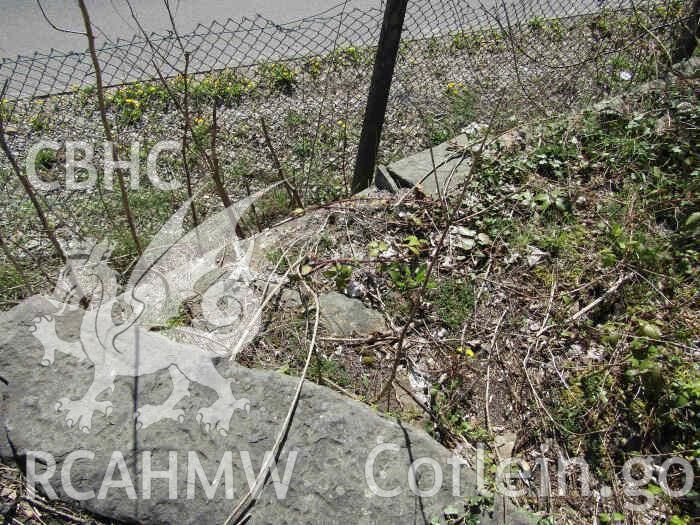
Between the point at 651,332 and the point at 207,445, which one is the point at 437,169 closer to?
the point at 651,332

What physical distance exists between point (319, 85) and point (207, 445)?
12.5 ft

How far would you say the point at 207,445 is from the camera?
1852mm

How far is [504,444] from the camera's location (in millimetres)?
2139

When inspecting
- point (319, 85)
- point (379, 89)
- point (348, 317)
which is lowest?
point (348, 317)

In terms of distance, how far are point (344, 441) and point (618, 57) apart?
4429mm

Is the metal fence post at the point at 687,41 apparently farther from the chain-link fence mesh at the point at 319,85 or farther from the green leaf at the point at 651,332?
the green leaf at the point at 651,332

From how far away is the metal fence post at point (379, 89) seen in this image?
287 centimetres

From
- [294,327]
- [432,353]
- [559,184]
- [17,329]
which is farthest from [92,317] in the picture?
[559,184]

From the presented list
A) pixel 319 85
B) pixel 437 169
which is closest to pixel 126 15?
pixel 319 85

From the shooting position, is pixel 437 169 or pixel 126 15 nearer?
pixel 437 169

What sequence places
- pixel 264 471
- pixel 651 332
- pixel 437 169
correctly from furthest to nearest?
pixel 437 169 < pixel 651 332 < pixel 264 471

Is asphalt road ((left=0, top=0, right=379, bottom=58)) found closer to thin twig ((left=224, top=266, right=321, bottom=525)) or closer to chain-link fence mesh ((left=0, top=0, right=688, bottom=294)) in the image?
chain-link fence mesh ((left=0, top=0, right=688, bottom=294))

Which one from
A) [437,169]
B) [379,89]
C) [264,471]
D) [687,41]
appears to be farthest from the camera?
[687,41]

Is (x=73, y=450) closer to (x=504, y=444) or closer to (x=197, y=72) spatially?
(x=504, y=444)
